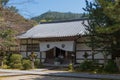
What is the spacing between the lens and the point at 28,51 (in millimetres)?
35406

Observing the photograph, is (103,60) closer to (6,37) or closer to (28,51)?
(28,51)

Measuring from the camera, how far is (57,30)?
33.5 m

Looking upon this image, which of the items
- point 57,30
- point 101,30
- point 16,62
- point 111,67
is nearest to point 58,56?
point 57,30

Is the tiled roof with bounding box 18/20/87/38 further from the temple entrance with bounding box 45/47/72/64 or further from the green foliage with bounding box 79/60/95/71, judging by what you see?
the green foliage with bounding box 79/60/95/71

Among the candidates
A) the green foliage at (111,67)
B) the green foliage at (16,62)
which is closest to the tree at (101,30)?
the green foliage at (111,67)

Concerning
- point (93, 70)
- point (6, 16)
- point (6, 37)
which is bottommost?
point (93, 70)

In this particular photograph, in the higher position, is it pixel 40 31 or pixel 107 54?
pixel 40 31

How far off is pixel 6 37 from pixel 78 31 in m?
14.4

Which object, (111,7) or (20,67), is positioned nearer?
(111,7)

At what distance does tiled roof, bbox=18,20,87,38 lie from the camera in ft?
103

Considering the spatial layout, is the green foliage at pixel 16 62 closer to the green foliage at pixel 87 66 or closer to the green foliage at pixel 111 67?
the green foliage at pixel 87 66

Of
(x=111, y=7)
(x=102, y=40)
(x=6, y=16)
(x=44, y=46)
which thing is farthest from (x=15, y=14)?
(x=44, y=46)

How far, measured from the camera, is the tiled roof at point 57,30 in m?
31.2

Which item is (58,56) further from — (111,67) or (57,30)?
(111,67)
